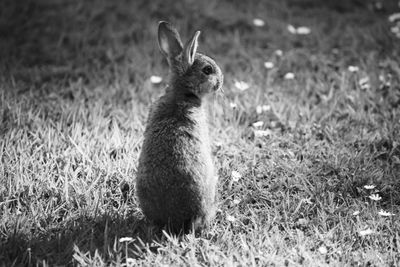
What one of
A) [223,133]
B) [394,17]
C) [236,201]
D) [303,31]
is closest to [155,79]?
[223,133]

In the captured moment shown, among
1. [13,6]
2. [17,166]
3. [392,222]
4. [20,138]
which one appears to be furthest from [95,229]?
[13,6]

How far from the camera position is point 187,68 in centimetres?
388

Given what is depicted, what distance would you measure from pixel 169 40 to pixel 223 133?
4.36 ft

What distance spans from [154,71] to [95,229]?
9.59ft

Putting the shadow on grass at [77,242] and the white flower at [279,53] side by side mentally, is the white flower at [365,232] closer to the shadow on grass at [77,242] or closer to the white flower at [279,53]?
the shadow on grass at [77,242]

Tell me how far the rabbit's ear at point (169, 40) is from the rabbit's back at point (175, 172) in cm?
53

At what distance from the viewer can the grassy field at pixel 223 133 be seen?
358 cm

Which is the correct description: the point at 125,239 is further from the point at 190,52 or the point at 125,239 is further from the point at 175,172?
the point at 190,52

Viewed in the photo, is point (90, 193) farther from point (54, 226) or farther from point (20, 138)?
point (20, 138)

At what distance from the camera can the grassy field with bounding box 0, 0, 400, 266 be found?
358 centimetres

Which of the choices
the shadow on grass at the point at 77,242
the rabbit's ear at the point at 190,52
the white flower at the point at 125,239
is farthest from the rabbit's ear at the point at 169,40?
the white flower at the point at 125,239

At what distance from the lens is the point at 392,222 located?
12.6ft

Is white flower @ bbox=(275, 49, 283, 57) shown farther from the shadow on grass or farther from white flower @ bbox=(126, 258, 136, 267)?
white flower @ bbox=(126, 258, 136, 267)

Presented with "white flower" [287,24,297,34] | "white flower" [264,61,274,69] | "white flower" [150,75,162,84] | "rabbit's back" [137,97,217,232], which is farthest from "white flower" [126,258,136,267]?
"white flower" [287,24,297,34]
